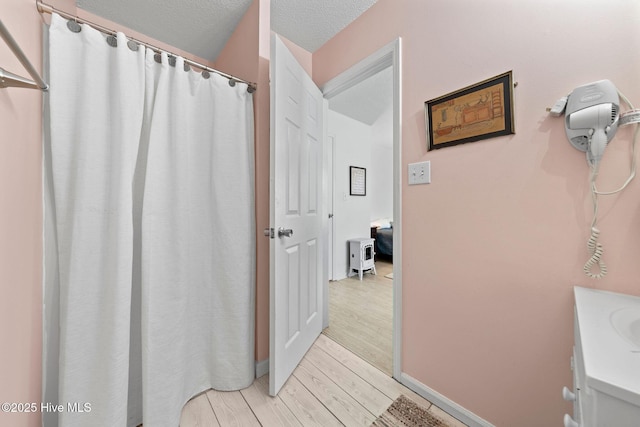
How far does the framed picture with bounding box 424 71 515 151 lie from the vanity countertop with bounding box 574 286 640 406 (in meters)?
0.69

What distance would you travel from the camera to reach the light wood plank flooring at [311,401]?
1.13 m

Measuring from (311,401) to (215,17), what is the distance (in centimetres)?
256

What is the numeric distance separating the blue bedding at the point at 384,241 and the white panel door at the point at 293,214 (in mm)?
2513

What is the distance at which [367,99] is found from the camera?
3.16 metres

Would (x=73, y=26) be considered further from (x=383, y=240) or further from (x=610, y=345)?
(x=383, y=240)

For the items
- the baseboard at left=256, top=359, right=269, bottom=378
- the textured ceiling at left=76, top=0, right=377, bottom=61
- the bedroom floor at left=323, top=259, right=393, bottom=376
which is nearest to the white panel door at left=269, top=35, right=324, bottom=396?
the baseboard at left=256, top=359, right=269, bottom=378

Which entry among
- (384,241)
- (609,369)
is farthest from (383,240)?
(609,369)

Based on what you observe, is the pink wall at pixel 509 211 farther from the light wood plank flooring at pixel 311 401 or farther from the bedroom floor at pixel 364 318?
the bedroom floor at pixel 364 318

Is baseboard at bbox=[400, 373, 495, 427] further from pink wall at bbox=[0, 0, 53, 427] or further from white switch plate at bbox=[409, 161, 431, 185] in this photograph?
pink wall at bbox=[0, 0, 53, 427]

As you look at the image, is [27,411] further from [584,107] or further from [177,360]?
[584,107]

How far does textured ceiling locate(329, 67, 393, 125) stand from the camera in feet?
9.18

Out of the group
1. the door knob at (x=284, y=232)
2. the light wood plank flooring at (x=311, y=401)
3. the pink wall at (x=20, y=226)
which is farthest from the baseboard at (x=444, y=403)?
the pink wall at (x=20, y=226)

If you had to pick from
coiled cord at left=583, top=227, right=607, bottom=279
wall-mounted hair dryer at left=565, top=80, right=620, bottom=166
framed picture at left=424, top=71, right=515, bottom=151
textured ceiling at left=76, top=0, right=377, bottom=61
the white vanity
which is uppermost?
textured ceiling at left=76, top=0, right=377, bottom=61

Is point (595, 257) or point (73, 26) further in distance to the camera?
point (73, 26)
